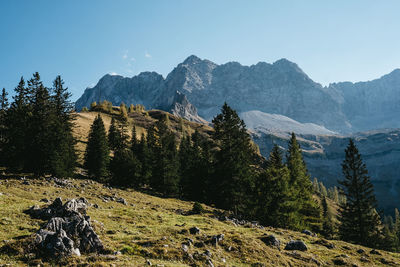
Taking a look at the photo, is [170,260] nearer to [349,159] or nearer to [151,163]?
[349,159]

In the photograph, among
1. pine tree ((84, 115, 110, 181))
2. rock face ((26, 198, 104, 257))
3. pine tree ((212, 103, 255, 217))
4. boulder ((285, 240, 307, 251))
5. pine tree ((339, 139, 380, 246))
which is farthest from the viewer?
pine tree ((84, 115, 110, 181))

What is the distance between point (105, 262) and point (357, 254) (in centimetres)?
2510

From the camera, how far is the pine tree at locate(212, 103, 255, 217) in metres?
44.6

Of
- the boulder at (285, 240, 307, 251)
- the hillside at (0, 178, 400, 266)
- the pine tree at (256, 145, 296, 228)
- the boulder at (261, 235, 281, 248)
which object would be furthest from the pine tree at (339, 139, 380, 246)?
the boulder at (261, 235, 281, 248)

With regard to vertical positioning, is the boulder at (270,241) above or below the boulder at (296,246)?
above

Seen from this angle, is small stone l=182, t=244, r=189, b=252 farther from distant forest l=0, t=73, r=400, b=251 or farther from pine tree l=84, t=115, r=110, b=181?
pine tree l=84, t=115, r=110, b=181

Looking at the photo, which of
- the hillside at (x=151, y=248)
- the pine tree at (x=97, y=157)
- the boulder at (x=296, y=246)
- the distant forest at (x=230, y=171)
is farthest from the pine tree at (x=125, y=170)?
the boulder at (x=296, y=246)

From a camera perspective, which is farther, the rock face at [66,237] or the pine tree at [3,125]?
the pine tree at [3,125]

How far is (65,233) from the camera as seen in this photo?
1266 centimetres

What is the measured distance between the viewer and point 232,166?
45344mm

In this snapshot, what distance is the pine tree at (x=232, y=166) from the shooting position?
44.6 meters

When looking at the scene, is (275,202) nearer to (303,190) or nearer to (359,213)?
(303,190)

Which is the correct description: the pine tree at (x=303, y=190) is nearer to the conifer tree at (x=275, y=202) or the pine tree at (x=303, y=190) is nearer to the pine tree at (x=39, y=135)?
the conifer tree at (x=275, y=202)

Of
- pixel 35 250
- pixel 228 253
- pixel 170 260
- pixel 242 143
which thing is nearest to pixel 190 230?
pixel 228 253
